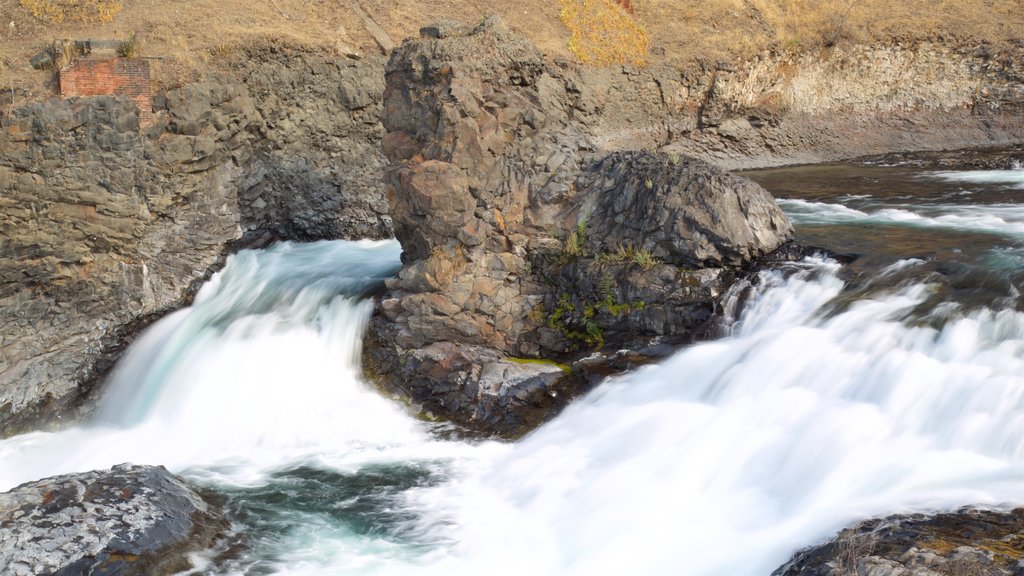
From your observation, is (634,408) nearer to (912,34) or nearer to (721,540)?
(721,540)

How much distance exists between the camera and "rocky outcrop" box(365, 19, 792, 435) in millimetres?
9516

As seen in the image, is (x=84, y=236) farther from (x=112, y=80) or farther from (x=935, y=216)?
(x=935, y=216)

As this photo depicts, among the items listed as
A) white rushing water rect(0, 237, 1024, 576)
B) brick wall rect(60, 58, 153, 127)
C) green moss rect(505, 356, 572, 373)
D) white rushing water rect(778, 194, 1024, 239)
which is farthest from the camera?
brick wall rect(60, 58, 153, 127)

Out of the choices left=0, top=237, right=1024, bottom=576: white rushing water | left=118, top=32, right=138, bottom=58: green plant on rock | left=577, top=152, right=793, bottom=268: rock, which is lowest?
left=0, top=237, right=1024, bottom=576: white rushing water

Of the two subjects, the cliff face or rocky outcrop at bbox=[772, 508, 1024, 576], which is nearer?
rocky outcrop at bbox=[772, 508, 1024, 576]

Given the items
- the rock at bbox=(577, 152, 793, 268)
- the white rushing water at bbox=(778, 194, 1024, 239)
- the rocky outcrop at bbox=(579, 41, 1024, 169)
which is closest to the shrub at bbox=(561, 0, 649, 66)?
the rocky outcrop at bbox=(579, 41, 1024, 169)

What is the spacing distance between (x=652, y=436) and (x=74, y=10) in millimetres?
13537

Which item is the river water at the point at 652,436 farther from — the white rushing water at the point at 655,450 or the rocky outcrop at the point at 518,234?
the rocky outcrop at the point at 518,234

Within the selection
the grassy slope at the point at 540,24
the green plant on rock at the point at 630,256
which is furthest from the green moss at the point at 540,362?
the grassy slope at the point at 540,24

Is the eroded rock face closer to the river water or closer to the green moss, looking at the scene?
the river water

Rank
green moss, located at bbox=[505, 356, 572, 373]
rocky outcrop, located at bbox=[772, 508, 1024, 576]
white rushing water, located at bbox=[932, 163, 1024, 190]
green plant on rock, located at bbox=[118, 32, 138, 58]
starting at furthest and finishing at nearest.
→ white rushing water, located at bbox=[932, 163, 1024, 190] → green plant on rock, located at bbox=[118, 32, 138, 58] → green moss, located at bbox=[505, 356, 572, 373] → rocky outcrop, located at bbox=[772, 508, 1024, 576]

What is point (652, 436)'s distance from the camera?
8227 millimetres

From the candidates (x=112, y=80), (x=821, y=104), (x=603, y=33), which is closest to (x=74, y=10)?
(x=112, y=80)

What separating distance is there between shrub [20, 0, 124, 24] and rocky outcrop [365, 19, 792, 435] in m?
7.86
